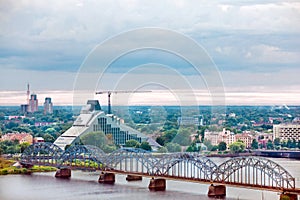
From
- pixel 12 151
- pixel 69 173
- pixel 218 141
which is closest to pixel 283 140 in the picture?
pixel 218 141

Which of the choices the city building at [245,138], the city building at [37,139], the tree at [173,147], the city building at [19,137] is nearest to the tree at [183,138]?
the tree at [173,147]

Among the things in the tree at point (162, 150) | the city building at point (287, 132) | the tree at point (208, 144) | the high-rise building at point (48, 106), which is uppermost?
the high-rise building at point (48, 106)

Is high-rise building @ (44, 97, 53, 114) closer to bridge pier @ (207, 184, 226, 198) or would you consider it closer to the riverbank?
the riverbank

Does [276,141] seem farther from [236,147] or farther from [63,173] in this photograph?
[63,173]

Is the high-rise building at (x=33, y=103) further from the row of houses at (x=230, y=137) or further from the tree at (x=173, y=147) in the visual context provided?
the tree at (x=173, y=147)

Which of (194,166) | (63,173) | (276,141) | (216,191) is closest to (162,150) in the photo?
(63,173)

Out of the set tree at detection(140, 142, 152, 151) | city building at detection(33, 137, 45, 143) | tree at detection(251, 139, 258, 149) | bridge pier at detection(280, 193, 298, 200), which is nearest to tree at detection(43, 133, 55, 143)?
city building at detection(33, 137, 45, 143)
